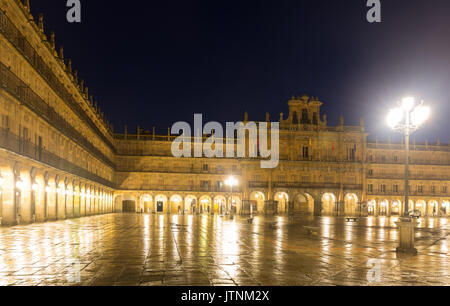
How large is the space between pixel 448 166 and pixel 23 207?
230 feet

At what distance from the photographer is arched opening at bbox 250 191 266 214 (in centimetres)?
6700

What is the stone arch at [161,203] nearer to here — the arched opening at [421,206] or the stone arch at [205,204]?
the stone arch at [205,204]

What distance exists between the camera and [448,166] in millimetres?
72188

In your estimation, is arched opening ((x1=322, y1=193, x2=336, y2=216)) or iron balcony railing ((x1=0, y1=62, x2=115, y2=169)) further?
arched opening ((x1=322, y1=193, x2=336, y2=216))

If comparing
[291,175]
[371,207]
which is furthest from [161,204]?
[371,207]

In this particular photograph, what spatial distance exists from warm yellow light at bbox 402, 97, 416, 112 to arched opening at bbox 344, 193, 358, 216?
191 feet

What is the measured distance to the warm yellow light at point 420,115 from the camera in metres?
12.8

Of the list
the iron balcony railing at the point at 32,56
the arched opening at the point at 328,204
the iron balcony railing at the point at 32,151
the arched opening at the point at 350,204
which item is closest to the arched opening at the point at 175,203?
the arched opening at the point at 328,204

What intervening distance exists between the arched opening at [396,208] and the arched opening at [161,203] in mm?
37667

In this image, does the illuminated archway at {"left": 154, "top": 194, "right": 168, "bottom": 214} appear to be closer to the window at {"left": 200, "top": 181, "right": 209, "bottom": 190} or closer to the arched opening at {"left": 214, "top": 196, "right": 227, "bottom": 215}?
the window at {"left": 200, "top": 181, "right": 209, "bottom": 190}

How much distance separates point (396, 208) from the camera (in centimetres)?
7019

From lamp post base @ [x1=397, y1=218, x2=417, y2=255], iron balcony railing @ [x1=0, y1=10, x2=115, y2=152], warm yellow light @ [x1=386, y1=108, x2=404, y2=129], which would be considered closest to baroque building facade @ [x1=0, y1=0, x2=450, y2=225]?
iron balcony railing @ [x1=0, y1=10, x2=115, y2=152]

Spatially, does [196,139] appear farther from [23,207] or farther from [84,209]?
[23,207]
